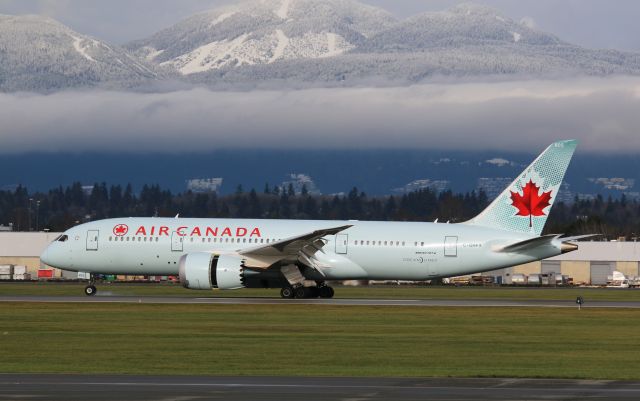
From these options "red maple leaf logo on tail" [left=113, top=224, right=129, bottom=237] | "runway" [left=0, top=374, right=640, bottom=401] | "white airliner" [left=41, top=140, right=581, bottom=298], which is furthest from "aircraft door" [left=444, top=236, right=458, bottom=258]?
"runway" [left=0, top=374, right=640, bottom=401]

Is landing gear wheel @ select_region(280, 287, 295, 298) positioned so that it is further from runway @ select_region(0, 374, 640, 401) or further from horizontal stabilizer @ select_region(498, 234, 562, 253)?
runway @ select_region(0, 374, 640, 401)

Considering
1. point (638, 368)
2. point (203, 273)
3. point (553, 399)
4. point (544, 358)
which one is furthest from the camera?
point (203, 273)

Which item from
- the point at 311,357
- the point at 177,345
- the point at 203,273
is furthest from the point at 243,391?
the point at 203,273

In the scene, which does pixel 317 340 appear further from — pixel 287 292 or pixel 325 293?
pixel 325 293

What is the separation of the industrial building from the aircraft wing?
6719 cm

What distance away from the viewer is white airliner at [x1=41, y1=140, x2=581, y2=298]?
62.1 metres

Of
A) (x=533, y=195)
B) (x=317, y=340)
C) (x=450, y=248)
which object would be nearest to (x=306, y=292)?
(x=450, y=248)

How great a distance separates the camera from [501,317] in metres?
51.7

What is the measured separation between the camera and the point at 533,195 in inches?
2547

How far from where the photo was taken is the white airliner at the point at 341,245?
204ft

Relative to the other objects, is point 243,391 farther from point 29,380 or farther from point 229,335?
point 229,335

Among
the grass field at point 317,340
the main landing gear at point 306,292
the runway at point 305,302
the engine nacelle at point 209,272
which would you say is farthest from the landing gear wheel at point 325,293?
the grass field at point 317,340

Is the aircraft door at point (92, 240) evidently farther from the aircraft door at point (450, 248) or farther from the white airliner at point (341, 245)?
the aircraft door at point (450, 248)

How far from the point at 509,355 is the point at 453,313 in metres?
17.5
